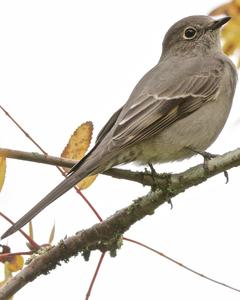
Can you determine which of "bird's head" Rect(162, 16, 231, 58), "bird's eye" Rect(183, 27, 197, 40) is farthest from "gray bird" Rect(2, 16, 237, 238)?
"bird's eye" Rect(183, 27, 197, 40)

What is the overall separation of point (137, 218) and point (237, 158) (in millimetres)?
909

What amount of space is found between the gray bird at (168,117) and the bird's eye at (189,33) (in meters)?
0.47

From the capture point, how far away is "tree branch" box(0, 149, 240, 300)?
14.4 feet

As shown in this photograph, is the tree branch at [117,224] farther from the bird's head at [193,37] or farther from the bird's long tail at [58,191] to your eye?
the bird's head at [193,37]

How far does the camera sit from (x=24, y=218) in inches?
180

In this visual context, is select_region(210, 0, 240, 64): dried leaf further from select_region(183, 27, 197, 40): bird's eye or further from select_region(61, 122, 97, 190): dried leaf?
select_region(183, 27, 197, 40): bird's eye

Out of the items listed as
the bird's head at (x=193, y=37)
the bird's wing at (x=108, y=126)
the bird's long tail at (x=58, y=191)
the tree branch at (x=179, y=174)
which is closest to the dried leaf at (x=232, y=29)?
the tree branch at (x=179, y=174)

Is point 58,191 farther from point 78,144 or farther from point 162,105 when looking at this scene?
point 162,105

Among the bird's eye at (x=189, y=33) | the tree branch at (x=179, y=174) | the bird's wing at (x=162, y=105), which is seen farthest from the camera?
the bird's eye at (x=189, y=33)

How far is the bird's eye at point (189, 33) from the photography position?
9.04 m

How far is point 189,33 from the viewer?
9109 mm

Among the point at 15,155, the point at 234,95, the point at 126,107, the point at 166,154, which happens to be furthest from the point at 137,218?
the point at 234,95

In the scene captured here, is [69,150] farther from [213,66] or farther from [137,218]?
Result: [213,66]

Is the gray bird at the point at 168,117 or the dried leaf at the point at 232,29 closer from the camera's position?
the dried leaf at the point at 232,29
